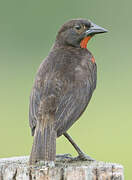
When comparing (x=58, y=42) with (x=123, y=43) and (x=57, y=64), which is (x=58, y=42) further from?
(x=123, y=43)

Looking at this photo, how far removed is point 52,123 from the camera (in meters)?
6.84

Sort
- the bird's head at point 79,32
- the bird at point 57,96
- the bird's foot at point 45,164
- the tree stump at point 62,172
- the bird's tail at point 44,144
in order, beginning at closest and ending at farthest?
the tree stump at point 62,172 < the bird's foot at point 45,164 < the bird's tail at point 44,144 < the bird at point 57,96 < the bird's head at point 79,32

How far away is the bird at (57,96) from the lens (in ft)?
22.0

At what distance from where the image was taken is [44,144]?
668cm

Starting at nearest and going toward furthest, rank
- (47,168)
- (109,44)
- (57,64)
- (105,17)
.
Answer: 1. (47,168)
2. (57,64)
3. (109,44)
4. (105,17)

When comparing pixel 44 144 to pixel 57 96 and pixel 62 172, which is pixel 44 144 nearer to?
pixel 62 172

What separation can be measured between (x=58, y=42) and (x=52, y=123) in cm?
135

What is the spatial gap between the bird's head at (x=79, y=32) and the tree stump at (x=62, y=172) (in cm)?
171

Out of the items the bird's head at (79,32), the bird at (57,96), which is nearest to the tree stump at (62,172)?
the bird at (57,96)

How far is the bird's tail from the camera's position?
6.61 m

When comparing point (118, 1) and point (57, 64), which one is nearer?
point (57, 64)

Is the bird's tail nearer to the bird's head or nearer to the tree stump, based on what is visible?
the tree stump

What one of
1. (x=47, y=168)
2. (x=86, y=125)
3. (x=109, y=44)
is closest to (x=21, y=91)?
(x=86, y=125)

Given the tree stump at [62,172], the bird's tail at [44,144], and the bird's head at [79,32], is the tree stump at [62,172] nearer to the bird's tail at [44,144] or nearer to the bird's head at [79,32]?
the bird's tail at [44,144]
